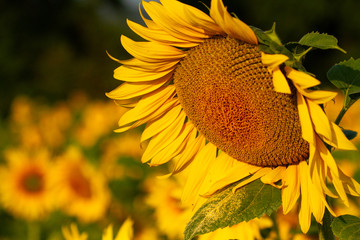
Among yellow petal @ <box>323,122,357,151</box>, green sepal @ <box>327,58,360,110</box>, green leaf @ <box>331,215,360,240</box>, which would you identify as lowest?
green leaf @ <box>331,215,360,240</box>

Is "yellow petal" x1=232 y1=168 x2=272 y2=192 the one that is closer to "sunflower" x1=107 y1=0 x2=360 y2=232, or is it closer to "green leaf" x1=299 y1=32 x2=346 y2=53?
"sunflower" x1=107 y1=0 x2=360 y2=232

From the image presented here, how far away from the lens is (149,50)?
1.12 metres

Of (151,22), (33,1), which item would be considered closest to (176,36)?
(151,22)

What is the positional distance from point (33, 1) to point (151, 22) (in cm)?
1270

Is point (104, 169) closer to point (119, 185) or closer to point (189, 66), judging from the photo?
point (119, 185)

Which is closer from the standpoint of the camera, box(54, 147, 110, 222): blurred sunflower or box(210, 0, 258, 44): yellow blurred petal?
box(210, 0, 258, 44): yellow blurred petal

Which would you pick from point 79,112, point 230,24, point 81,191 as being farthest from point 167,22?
point 79,112

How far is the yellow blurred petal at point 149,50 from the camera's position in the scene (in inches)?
43.9

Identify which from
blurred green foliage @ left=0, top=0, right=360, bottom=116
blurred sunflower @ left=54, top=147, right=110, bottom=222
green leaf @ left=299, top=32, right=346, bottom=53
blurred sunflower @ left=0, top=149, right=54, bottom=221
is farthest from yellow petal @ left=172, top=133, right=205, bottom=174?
blurred green foliage @ left=0, top=0, right=360, bottom=116

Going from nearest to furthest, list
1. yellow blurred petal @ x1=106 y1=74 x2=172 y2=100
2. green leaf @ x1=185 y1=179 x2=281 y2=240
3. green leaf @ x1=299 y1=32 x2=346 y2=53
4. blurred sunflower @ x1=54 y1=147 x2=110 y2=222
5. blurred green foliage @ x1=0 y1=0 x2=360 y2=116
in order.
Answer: green leaf @ x1=299 y1=32 x2=346 y2=53 < green leaf @ x1=185 y1=179 x2=281 y2=240 < yellow blurred petal @ x1=106 y1=74 x2=172 y2=100 < blurred sunflower @ x1=54 y1=147 x2=110 y2=222 < blurred green foliage @ x1=0 y1=0 x2=360 y2=116

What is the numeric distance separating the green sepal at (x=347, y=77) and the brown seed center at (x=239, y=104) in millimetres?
87

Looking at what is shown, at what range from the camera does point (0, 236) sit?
394 cm

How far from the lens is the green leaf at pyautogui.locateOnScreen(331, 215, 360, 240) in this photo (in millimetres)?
922

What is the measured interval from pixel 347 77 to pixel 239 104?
24 centimetres
